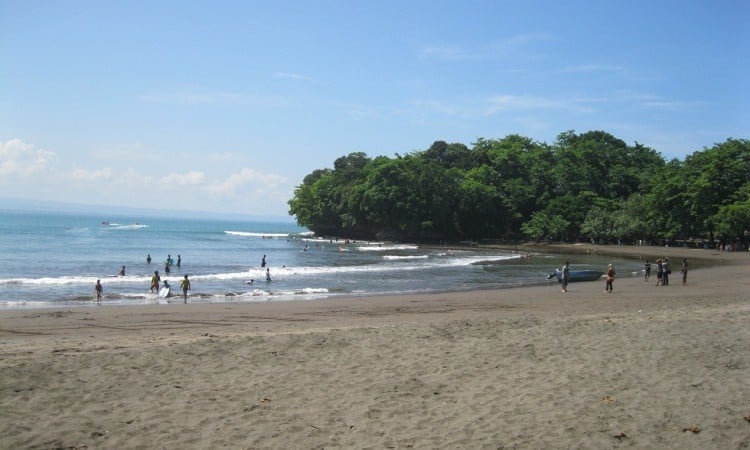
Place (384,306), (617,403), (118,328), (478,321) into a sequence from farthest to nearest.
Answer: (384,306) → (118,328) → (478,321) → (617,403)

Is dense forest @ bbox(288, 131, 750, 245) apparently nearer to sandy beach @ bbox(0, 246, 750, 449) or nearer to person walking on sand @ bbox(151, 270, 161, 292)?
person walking on sand @ bbox(151, 270, 161, 292)

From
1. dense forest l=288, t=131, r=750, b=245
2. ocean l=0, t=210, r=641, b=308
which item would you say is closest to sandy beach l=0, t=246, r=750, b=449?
ocean l=0, t=210, r=641, b=308

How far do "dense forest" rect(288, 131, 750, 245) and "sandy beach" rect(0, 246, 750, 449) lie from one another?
194ft

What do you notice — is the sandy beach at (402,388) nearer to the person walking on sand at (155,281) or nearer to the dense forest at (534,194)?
the person walking on sand at (155,281)

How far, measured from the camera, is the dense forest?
2643 inches

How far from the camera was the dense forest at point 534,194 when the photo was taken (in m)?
67.1

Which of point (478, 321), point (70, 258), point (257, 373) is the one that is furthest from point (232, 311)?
point (70, 258)

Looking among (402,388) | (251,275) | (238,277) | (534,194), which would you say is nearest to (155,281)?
(238,277)

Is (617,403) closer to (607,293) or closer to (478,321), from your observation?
(478,321)

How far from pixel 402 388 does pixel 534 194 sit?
295ft

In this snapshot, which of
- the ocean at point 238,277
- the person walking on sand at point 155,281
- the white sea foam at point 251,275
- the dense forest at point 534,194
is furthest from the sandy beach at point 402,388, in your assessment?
the dense forest at point 534,194

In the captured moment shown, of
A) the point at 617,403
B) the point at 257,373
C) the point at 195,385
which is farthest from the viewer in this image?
the point at 257,373

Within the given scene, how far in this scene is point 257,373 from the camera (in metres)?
9.30

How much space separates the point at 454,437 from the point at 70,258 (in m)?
53.6
